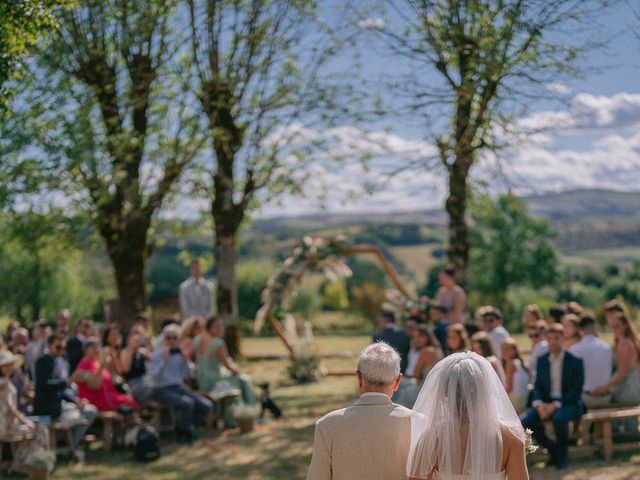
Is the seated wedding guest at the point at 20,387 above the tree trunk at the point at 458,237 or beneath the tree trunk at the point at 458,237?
beneath

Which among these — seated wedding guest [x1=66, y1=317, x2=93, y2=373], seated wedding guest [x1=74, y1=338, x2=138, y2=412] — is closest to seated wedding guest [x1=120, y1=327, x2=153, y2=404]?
seated wedding guest [x1=74, y1=338, x2=138, y2=412]

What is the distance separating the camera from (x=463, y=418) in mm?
3938

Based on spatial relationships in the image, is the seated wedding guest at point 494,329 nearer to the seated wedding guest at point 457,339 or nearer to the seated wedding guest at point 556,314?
the seated wedding guest at point 556,314

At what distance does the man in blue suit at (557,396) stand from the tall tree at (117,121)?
751 cm

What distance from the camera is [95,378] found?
10922 mm

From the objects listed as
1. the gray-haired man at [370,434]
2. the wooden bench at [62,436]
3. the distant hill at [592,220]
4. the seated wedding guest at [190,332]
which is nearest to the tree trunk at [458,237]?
the seated wedding guest at [190,332]

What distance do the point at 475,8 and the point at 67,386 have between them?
6730 mm

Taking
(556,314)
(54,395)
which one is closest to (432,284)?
(556,314)

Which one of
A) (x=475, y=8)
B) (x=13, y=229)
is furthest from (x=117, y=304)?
(x=475, y=8)

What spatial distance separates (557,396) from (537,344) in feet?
4.86

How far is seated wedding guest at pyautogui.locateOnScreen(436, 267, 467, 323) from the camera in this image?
12.9 meters

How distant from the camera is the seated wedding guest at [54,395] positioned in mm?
9844

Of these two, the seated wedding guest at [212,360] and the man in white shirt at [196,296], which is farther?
the man in white shirt at [196,296]

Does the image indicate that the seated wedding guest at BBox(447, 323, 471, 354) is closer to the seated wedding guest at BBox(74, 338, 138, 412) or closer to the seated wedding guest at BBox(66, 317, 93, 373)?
the seated wedding guest at BBox(74, 338, 138, 412)
